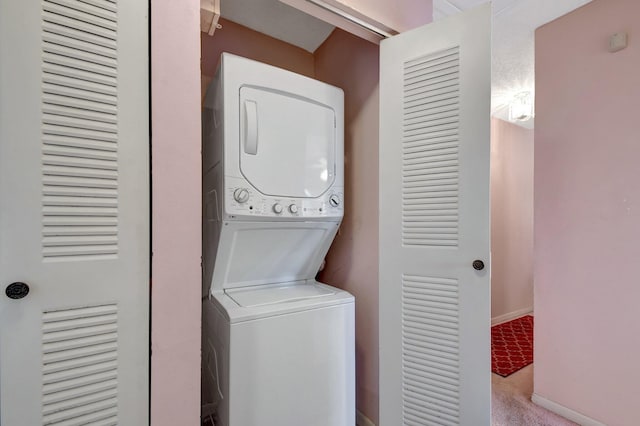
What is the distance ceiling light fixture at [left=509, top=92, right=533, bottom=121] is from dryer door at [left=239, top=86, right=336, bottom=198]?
264 centimetres

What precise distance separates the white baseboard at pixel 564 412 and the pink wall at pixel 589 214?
0.03 metres

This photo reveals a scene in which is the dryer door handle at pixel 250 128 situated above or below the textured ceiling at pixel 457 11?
below

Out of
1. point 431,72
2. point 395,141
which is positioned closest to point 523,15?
point 431,72

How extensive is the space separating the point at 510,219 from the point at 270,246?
3.78 meters

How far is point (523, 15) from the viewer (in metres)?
1.99

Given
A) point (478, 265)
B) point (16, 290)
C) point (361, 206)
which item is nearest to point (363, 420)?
point (478, 265)

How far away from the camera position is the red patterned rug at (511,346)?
2.59 meters

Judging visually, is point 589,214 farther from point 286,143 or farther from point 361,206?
point 286,143

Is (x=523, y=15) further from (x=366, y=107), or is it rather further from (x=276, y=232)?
(x=276, y=232)

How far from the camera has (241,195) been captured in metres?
1.38

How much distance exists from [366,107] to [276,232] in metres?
1.05

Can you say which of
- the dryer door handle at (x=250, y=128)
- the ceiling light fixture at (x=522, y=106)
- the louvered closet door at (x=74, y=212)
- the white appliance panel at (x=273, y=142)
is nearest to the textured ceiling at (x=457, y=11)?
the ceiling light fixture at (x=522, y=106)

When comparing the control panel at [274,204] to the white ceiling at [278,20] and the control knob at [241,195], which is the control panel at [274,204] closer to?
the control knob at [241,195]

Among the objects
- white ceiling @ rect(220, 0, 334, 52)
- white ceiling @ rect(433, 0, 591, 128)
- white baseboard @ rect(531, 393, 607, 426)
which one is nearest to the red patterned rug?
white baseboard @ rect(531, 393, 607, 426)
